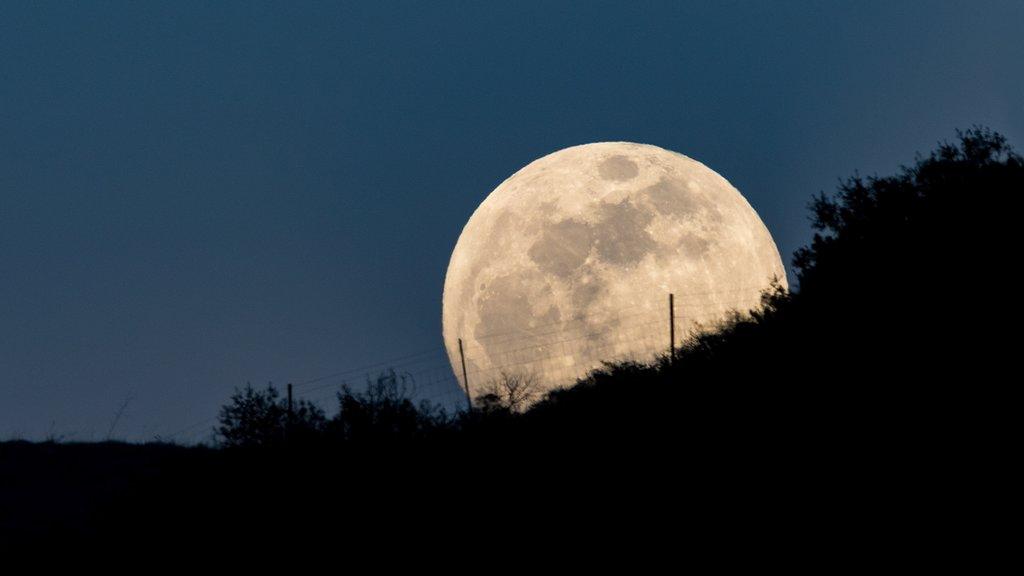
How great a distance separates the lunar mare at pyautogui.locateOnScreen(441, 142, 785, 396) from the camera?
71.3 feet

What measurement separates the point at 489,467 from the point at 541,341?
10.9m

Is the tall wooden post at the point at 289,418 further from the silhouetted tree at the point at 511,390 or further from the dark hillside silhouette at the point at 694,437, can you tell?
the silhouetted tree at the point at 511,390

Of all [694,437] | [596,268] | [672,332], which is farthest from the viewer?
[596,268]

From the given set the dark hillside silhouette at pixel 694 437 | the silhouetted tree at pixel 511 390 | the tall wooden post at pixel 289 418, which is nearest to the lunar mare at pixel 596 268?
the silhouetted tree at pixel 511 390

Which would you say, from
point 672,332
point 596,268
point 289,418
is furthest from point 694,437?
point 596,268

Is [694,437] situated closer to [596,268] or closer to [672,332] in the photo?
[672,332]

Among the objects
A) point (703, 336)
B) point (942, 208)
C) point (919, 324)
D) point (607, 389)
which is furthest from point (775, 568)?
point (942, 208)

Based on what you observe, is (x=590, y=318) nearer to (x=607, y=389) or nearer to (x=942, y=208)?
(x=607, y=389)

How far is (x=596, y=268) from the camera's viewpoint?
2203cm

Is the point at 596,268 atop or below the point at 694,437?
atop

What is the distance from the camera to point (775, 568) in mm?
7527

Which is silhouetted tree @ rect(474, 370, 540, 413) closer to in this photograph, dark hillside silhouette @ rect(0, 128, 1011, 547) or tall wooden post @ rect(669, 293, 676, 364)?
dark hillside silhouette @ rect(0, 128, 1011, 547)

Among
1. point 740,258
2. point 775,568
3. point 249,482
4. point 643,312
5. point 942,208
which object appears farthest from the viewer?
point 740,258

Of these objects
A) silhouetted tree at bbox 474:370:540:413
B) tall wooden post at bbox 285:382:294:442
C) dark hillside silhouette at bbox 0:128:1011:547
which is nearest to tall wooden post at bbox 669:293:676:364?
dark hillside silhouette at bbox 0:128:1011:547
